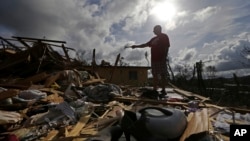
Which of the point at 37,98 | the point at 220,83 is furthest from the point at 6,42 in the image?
the point at 220,83

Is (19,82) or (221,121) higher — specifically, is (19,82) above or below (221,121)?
above

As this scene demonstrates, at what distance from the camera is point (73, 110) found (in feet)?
15.1

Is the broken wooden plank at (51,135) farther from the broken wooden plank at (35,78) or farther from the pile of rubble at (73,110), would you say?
the broken wooden plank at (35,78)

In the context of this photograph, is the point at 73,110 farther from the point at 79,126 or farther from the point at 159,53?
the point at 159,53

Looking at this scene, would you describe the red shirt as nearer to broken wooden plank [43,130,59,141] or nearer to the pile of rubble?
the pile of rubble

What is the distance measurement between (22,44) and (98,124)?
5.75 meters

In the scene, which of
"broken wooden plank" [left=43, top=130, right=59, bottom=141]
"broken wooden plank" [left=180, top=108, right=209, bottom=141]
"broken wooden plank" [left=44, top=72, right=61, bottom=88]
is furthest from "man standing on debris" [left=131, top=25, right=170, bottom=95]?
"broken wooden plank" [left=43, top=130, right=59, bottom=141]

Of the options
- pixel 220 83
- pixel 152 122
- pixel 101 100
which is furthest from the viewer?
pixel 220 83

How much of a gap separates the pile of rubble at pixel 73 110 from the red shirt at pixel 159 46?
1047 mm

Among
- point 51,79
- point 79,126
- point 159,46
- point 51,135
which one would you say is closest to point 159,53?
point 159,46

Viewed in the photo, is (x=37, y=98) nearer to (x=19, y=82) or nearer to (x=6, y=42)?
(x=19, y=82)

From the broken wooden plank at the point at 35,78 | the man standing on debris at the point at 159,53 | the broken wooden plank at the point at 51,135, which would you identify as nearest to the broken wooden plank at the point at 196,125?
the broken wooden plank at the point at 51,135

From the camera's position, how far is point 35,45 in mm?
8391

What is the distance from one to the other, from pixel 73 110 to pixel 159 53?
305 cm
